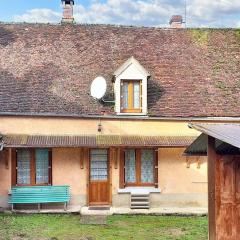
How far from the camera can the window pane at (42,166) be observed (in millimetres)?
19391

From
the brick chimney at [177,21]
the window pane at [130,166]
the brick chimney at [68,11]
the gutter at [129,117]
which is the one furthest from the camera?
the brick chimney at [177,21]

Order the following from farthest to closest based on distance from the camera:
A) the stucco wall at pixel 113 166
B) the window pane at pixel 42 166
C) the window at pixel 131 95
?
1. the window at pixel 131 95
2. the window pane at pixel 42 166
3. the stucco wall at pixel 113 166

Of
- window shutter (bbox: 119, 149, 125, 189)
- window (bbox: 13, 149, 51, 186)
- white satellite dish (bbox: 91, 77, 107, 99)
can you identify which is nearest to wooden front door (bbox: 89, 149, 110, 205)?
window shutter (bbox: 119, 149, 125, 189)

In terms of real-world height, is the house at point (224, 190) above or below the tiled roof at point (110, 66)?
below

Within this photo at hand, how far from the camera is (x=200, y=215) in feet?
60.8

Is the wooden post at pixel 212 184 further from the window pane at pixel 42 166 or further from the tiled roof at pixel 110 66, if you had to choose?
the window pane at pixel 42 166

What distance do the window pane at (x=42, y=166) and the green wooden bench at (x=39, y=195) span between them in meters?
0.58

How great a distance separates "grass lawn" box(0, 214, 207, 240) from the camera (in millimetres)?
14812

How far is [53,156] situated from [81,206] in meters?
2.27

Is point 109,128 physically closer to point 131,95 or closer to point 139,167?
point 131,95

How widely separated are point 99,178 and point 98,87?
3667 mm

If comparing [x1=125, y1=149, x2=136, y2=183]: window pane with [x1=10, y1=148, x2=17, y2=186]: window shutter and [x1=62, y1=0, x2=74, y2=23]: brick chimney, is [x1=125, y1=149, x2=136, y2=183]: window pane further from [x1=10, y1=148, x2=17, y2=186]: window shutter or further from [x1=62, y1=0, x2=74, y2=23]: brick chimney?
[x1=62, y1=0, x2=74, y2=23]: brick chimney

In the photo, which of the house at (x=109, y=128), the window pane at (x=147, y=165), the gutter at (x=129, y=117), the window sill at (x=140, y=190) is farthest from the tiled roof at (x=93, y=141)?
the window sill at (x=140, y=190)

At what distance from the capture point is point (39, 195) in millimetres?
18547
